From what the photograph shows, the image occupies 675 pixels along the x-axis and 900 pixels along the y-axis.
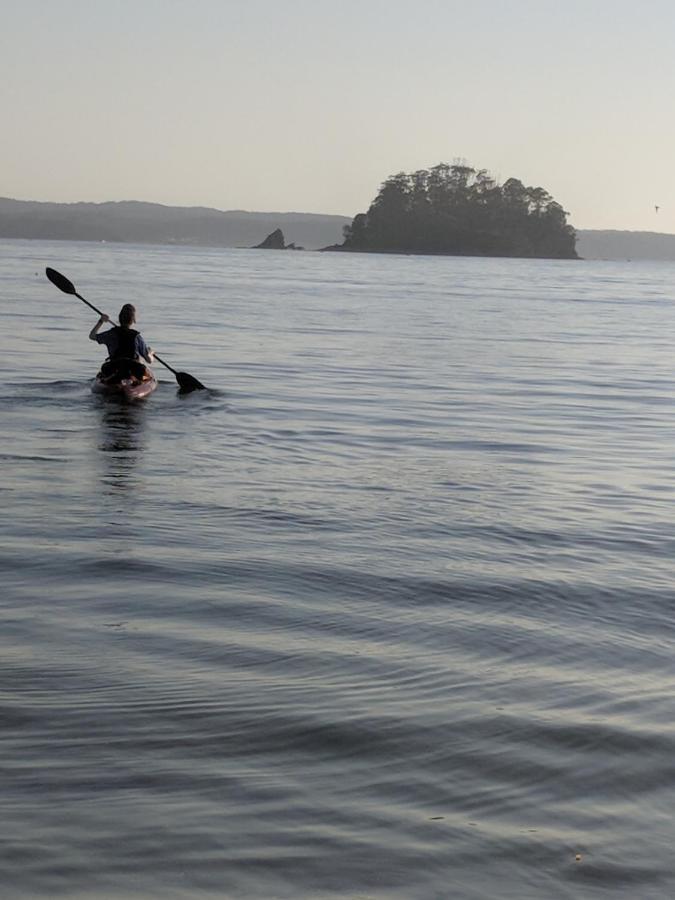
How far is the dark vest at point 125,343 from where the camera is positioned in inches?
749

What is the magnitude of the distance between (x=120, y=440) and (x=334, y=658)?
30.2ft

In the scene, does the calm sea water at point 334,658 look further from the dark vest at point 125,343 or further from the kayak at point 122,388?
the dark vest at point 125,343

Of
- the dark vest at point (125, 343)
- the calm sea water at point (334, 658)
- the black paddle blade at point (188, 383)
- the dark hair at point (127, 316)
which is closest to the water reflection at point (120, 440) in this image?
the calm sea water at point (334, 658)

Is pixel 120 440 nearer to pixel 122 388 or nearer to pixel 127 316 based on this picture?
pixel 127 316

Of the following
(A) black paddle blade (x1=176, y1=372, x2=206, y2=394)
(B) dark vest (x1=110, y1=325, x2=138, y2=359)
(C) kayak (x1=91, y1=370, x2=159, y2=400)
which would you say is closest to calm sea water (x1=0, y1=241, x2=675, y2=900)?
(C) kayak (x1=91, y1=370, x2=159, y2=400)

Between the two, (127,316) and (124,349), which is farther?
(124,349)

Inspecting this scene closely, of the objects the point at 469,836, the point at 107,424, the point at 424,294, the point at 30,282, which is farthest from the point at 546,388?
the point at 424,294

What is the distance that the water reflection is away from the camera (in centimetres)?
1308

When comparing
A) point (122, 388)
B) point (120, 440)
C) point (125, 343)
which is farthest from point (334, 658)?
point (122, 388)

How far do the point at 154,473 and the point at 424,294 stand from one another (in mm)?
59345

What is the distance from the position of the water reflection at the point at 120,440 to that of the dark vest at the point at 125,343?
63 centimetres

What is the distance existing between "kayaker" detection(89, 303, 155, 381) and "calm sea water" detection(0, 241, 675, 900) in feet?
4.09

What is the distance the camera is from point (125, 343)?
19281 mm

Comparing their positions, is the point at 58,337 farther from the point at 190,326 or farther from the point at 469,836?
the point at 469,836
